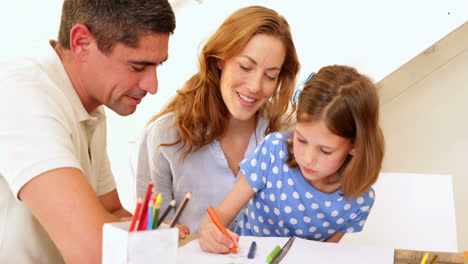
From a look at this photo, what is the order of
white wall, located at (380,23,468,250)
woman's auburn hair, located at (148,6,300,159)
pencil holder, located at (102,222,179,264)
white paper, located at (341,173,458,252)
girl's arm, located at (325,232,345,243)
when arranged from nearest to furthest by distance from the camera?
pencil holder, located at (102,222,179,264) < girl's arm, located at (325,232,345,243) < woman's auburn hair, located at (148,6,300,159) < white paper, located at (341,173,458,252) < white wall, located at (380,23,468,250)

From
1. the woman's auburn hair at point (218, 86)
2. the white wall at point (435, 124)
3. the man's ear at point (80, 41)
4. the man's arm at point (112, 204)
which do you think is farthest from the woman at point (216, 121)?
the white wall at point (435, 124)

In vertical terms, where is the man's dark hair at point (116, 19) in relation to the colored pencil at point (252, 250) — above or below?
above

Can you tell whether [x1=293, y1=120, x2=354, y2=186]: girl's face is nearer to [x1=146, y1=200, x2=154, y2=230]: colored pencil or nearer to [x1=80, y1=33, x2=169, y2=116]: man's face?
[x1=80, y1=33, x2=169, y2=116]: man's face

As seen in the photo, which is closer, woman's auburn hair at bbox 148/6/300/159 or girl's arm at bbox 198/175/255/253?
girl's arm at bbox 198/175/255/253

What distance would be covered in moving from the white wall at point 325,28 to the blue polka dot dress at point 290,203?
1.69ft

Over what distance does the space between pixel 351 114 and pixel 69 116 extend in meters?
0.64

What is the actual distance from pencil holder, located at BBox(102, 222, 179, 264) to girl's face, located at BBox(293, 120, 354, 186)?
55 centimetres

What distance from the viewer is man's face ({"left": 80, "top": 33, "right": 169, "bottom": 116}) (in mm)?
872

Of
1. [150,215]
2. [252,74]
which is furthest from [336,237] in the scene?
[150,215]

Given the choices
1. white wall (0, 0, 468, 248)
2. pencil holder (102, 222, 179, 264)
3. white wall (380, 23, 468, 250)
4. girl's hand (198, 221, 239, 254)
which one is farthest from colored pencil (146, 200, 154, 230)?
white wall (380, 23, 468, 250)

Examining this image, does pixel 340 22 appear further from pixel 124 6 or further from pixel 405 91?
pixel 124 6

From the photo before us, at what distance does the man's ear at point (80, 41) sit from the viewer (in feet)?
2.77

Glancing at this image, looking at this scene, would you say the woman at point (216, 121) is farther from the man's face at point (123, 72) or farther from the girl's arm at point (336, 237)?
the man's face at point (123, 72)

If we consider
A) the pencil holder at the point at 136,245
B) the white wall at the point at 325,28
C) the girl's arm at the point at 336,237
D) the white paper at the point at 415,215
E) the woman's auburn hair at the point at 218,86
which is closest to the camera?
the pencil holder at the point at 136,245
